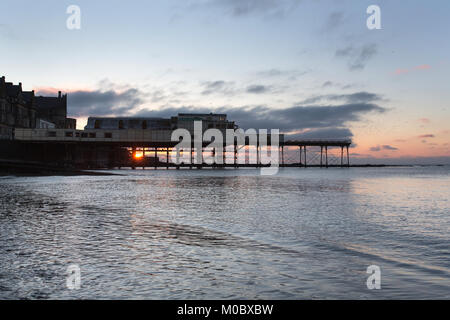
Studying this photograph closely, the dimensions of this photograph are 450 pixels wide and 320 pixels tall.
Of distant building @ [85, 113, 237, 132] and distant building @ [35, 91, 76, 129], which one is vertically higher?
distant building @ [35, 91, 76, 129]

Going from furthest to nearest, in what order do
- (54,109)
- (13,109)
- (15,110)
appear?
(54,109)
(15,110)
(13,109)

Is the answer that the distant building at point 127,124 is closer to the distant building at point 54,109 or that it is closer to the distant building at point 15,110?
the distant building at point 15,110

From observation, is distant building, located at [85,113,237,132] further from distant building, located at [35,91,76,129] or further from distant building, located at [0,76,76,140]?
distant building, located at [35,91,76,129]

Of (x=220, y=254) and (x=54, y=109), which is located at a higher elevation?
(x=54, y=109)

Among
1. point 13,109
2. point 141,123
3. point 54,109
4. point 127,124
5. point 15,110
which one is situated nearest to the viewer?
point 13,109

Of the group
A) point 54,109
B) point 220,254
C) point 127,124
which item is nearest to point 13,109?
point 127,124

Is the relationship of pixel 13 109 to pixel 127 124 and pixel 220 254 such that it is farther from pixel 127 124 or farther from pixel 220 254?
pixel 220 254

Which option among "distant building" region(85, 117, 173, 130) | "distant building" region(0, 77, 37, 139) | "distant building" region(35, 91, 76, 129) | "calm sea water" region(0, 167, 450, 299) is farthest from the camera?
"distant building" region(35, 91, 76, 129)

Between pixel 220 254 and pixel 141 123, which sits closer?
pixel 220 254

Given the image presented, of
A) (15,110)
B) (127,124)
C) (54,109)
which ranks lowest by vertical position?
(127,124)

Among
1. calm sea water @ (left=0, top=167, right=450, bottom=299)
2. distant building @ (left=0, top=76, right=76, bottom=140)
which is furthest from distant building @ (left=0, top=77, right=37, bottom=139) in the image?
calm sea water @ (left=0, top=167, right=450, bottom=299)

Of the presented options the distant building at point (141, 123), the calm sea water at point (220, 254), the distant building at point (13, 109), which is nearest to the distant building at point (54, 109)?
the distant building at point (13, 109)

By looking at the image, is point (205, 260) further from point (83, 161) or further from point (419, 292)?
point (83, 161)

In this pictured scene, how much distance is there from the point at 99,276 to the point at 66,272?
74 centimetres
